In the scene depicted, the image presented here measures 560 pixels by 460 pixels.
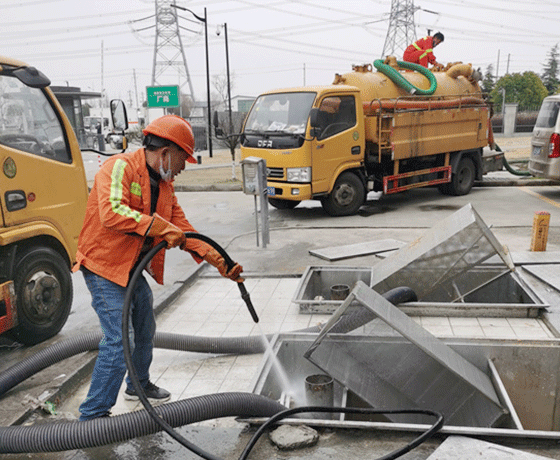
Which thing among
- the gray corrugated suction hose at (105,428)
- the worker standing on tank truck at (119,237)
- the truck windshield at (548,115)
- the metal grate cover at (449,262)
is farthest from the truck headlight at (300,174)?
the gray corrugated suction hose at (105,428)

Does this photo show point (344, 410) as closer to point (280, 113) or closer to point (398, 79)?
point (280, 113)

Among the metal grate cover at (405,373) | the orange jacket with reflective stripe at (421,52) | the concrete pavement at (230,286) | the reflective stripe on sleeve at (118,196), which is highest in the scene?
the orange jacket with reflective stripe at (421,52)

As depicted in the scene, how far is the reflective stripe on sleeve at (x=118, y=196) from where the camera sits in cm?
307

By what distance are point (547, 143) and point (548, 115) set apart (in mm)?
732

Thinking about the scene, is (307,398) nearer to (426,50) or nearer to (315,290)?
(315,290)

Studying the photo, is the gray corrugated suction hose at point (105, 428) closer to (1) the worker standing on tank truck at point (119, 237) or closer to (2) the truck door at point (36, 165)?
(1) the worker standing on tank truck at point (119, 237)

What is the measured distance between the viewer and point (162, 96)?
24.6 m

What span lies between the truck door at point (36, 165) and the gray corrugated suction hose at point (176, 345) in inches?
48.1

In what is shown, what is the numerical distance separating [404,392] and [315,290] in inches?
111

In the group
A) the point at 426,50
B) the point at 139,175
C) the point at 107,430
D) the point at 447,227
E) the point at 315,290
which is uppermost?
the point at 426,50

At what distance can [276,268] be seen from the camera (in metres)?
7.47

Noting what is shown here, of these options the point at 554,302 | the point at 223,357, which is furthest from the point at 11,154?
the point at 554,302

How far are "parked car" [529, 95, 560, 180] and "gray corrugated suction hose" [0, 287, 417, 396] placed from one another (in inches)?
334

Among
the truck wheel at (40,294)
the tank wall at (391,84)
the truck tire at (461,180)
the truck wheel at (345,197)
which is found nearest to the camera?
the truck wheel at (40,294)
